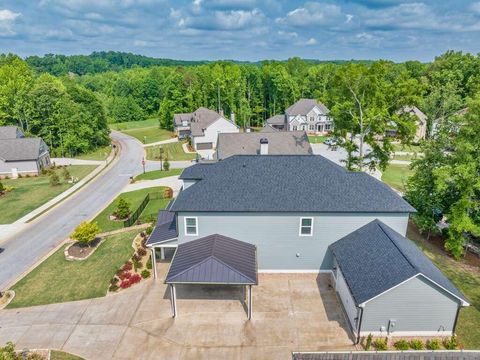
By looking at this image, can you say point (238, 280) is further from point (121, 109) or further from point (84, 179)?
point (121, 109)

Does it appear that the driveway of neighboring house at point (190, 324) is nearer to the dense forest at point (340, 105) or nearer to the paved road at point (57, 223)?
the paved road at point (57, 223)

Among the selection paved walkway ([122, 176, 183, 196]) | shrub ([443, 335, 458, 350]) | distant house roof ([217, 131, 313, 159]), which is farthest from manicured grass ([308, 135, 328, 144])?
shrub ([443, 335, 458, 350])

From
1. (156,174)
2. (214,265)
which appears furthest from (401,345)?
(156,174)

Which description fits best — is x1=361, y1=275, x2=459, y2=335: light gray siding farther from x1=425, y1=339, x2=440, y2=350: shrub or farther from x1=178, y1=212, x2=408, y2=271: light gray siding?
x1=178, y1=212, x2=408, y2=271: light gray siding

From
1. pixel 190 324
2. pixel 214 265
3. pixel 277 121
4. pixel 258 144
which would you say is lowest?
pixel 190 324

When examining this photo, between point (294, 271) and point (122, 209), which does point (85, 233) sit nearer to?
point (122, 209)

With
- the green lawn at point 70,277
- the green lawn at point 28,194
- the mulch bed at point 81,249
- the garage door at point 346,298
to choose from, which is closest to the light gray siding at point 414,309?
the garage door at point 346,298
